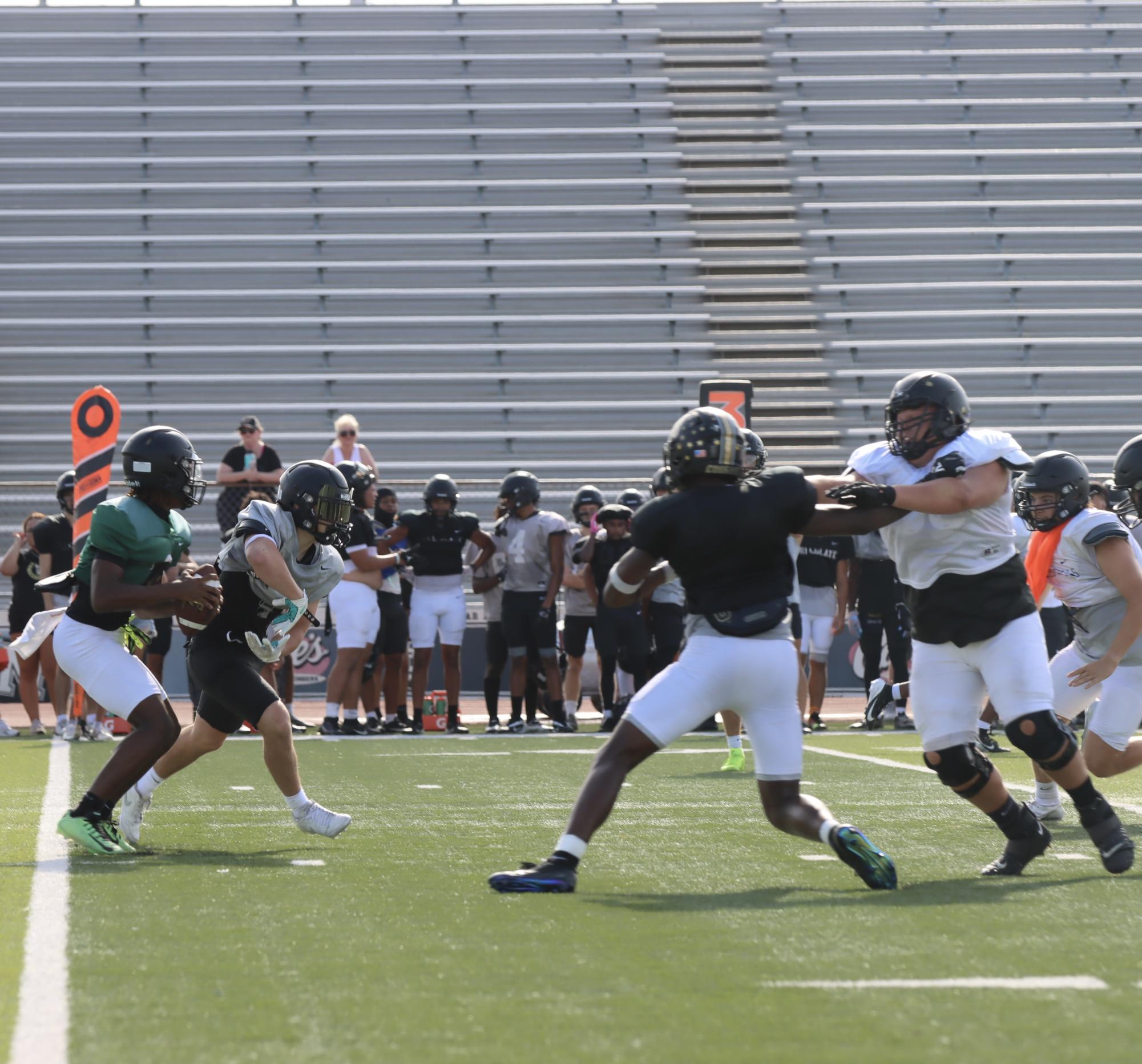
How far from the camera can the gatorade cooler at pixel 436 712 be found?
13469mm

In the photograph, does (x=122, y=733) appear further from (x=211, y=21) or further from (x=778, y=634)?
(x=211, y=21)

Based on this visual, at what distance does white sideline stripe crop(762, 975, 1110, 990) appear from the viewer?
353 cm

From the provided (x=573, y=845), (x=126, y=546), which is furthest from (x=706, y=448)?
(x=126, y=546)

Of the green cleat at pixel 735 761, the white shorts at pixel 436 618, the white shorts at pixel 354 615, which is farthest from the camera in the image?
the white shorts at pixel 436 618

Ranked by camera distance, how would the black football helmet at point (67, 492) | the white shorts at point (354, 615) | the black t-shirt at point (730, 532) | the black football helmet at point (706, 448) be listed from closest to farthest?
the black t-shirt at point (730, 532) → the black football helmet at point (706, 448) → the white shorts at point (354, 615) → the black football helmet at point (67, 492)

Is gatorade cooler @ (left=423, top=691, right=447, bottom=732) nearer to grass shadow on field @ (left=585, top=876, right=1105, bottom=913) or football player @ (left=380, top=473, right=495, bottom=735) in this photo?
football player @ (left=380, top=473, right=495, bottom=735)

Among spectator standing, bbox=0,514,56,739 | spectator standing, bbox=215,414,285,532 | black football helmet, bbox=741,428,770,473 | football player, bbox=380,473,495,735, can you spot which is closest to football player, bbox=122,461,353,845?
black football helmet, bbox=741,428,770,473

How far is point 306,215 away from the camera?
869 inches

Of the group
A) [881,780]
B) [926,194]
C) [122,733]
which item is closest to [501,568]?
[122,733]

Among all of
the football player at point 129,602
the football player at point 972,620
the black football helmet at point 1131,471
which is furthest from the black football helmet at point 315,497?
the black football helmet at point 1131,471

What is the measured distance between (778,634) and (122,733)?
9.13 metres

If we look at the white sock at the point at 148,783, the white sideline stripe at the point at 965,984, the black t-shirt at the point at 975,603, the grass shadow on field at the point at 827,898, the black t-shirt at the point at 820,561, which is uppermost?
the black t-shirt at the point at 820,561

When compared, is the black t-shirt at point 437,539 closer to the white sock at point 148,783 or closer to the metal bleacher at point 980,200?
the white sock at point 148,783

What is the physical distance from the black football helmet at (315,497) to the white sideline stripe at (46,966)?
149 centimetres
